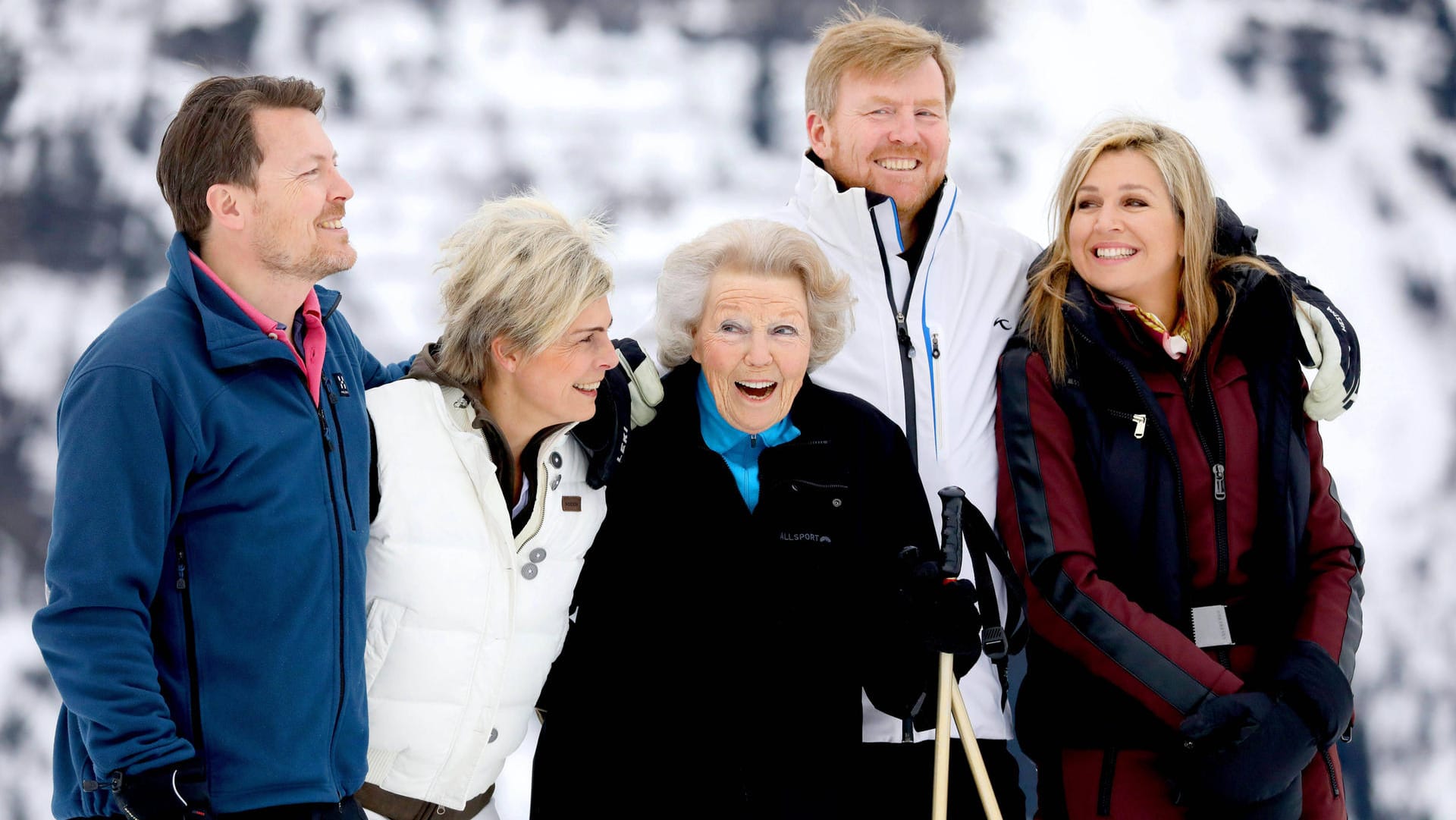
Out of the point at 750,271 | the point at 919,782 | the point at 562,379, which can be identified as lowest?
the point at 919,782

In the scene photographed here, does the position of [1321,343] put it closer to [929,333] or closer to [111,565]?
[929,333]

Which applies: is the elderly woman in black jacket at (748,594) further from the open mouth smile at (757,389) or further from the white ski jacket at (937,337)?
the white ski jacket at (937,337)

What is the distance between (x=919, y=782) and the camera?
2.58m

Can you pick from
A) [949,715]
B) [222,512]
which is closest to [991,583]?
[949,715]

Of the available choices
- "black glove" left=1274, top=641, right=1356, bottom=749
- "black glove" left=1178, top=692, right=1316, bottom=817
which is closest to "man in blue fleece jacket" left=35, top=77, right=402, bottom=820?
"black glove" left=1178, top=692, right=1316, bottom=817

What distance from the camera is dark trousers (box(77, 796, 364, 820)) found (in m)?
1.82

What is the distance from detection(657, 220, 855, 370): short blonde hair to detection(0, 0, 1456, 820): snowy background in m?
1.72

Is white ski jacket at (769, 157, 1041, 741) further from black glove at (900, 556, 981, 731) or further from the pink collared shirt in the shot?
the pink collared shirt

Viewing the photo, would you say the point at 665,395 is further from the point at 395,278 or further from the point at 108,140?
the point at 108,140

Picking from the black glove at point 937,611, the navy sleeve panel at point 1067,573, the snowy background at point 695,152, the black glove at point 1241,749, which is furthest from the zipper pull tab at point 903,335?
the snowy background at point 695,152

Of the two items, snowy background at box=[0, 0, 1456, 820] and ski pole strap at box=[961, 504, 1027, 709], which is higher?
snowy background at box=[0, 0, 1456, 820]

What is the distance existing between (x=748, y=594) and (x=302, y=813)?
2.79ft

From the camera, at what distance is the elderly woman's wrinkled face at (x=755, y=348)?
7.84 ft

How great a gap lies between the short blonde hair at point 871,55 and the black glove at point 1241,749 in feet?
4.87
